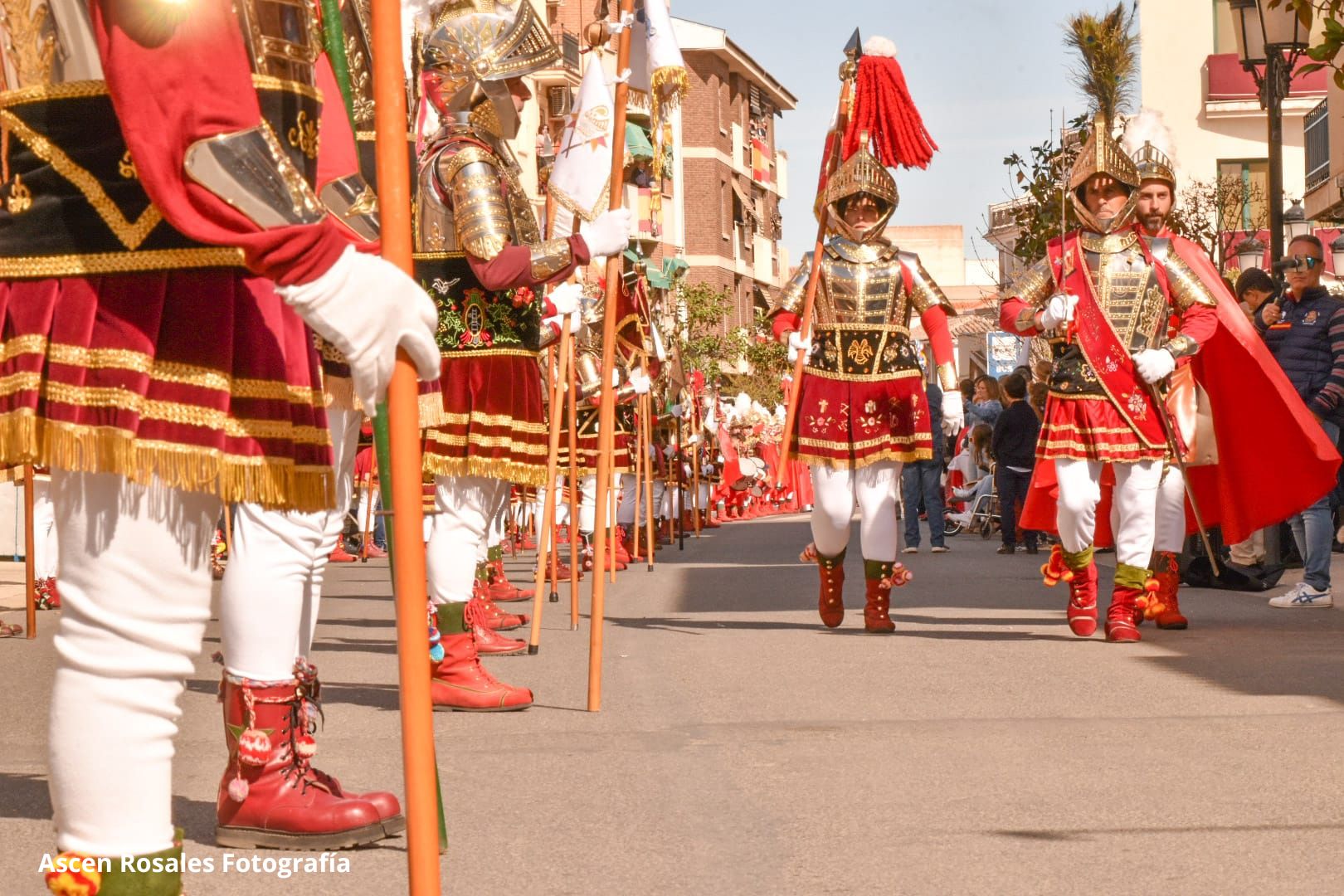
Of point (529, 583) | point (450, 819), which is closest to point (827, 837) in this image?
point (450, 819)

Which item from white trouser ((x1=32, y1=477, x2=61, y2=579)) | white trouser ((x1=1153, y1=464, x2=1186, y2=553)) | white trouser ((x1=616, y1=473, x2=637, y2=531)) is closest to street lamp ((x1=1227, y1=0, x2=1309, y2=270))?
white trouser ((x1=1153, y1=464, x2=1186, y2=553))

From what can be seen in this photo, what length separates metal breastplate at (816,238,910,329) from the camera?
10.4 m

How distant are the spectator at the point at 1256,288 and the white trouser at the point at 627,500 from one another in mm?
6594

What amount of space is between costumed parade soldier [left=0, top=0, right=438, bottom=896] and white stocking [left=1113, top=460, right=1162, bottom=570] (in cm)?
661

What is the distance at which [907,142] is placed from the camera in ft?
34.7

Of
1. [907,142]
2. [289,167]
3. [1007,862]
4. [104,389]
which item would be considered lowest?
[1007,862]

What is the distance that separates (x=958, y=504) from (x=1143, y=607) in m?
19.4

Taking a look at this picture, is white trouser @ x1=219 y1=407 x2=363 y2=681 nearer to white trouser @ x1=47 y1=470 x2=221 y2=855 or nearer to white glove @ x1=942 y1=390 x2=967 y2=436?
white trouser @ x1=47 y1=470 x2=221 y2=855

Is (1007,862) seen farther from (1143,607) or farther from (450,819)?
(1143,607)

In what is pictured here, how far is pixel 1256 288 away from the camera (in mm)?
13164

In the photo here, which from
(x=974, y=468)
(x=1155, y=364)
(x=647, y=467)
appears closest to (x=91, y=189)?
(x=1155, y=364)

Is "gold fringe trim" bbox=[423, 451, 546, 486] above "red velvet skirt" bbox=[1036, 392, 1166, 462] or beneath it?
beneath

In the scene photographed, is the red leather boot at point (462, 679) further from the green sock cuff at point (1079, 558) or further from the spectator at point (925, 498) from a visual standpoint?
the spectator at point (925, 498)

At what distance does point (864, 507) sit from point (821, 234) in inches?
56.2
